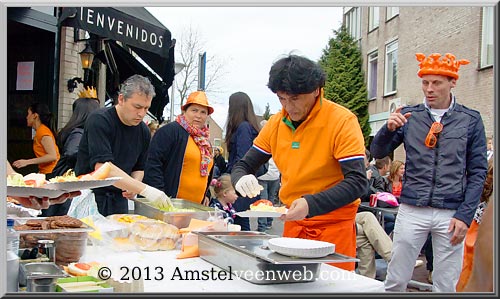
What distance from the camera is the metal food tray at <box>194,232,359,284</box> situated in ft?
4.15

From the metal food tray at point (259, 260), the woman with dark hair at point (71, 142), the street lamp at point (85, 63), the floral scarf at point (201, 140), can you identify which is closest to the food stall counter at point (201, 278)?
the metal food tray at point (259, 260)

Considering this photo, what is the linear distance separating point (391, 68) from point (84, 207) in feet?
18.5

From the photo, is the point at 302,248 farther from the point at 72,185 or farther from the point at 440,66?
the point at 440,66

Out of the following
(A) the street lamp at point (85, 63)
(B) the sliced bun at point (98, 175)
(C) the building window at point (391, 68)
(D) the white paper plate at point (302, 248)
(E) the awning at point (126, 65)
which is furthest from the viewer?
(E) the awning at point (126, 65)

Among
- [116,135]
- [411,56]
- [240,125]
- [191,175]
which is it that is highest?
[411,56]

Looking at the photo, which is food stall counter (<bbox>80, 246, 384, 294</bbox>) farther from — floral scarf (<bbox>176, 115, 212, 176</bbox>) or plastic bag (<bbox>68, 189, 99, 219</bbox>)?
floral scarf (<bbox>176, 115, 212, 176</bbox>)

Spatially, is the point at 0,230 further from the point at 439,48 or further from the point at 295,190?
the point at 439,48

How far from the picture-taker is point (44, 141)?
146 inches

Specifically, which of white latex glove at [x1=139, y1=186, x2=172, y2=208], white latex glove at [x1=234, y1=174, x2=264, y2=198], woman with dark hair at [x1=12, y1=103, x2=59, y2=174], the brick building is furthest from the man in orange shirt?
woman with dark hair at [x1=12, y1=103, x2=59, y2=174]

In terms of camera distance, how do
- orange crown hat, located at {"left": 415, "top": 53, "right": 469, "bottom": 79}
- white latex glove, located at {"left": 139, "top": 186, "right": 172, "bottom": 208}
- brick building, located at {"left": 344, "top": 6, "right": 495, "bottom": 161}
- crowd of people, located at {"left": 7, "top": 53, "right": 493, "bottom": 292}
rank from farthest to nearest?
brick building, located at {"left": 344, "top": 6, "right": 495, "bottom": 161}, orange crown hat, located at {"left": 415, "top": 53, "right": 469, "bottom": 79}, white latex glove, located at {"left": 139, "top": 186, "right": 172, "bottom": 208}, crowd of people, located at {"left": 7, "top": 53, "right": 493, "bottom": 292}

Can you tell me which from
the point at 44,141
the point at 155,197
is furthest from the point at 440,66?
the point at 44,141

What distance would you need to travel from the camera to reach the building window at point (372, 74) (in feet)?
24.5

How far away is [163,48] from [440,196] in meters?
2.89

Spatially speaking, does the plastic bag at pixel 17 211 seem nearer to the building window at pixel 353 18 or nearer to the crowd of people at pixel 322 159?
the crowd of people at pixel 322 159
